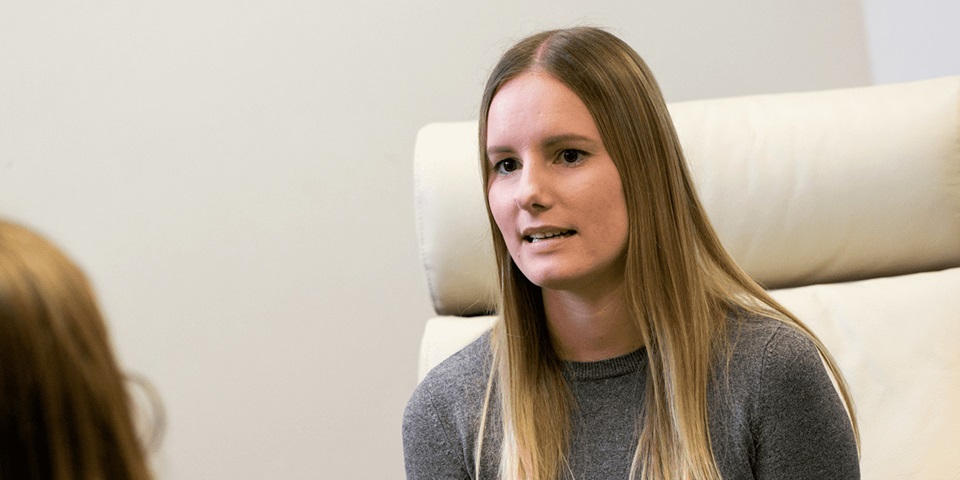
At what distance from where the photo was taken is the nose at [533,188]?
4.31ft

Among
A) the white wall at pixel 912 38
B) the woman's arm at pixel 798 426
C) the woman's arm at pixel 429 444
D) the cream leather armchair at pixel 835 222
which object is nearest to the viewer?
the woman's arm at pixel 798 426

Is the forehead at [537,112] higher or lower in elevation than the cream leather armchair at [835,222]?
higher

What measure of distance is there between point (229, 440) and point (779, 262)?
1019mm

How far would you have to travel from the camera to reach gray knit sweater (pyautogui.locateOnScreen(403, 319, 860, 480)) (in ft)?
4.29

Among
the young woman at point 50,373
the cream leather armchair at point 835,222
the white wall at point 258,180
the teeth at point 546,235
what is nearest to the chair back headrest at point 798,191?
the cream leather armchair at point 835,222

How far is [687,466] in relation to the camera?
4.22 feet

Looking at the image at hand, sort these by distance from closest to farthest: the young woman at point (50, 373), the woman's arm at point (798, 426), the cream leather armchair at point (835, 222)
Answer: the young woman at point (50, 373) < the woman's arm at point (798, 426) < the cream leather armchair at point (835, 222)

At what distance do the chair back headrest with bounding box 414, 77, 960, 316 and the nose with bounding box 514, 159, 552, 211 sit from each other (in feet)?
0.97

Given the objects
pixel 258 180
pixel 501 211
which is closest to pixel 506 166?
pixel 501 211

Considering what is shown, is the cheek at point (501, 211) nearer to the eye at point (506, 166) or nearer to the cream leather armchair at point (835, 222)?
the eye at point (506, 166)

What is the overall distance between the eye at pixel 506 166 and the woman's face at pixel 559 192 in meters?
0.02

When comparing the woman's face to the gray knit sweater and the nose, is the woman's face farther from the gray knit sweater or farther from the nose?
the gray knit sweater

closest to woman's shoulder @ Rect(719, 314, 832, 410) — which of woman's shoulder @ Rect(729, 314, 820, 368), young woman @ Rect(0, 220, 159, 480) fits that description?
woman's shoulder @ Rect(729, 314, 820, 368)

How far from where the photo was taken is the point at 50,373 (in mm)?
699
